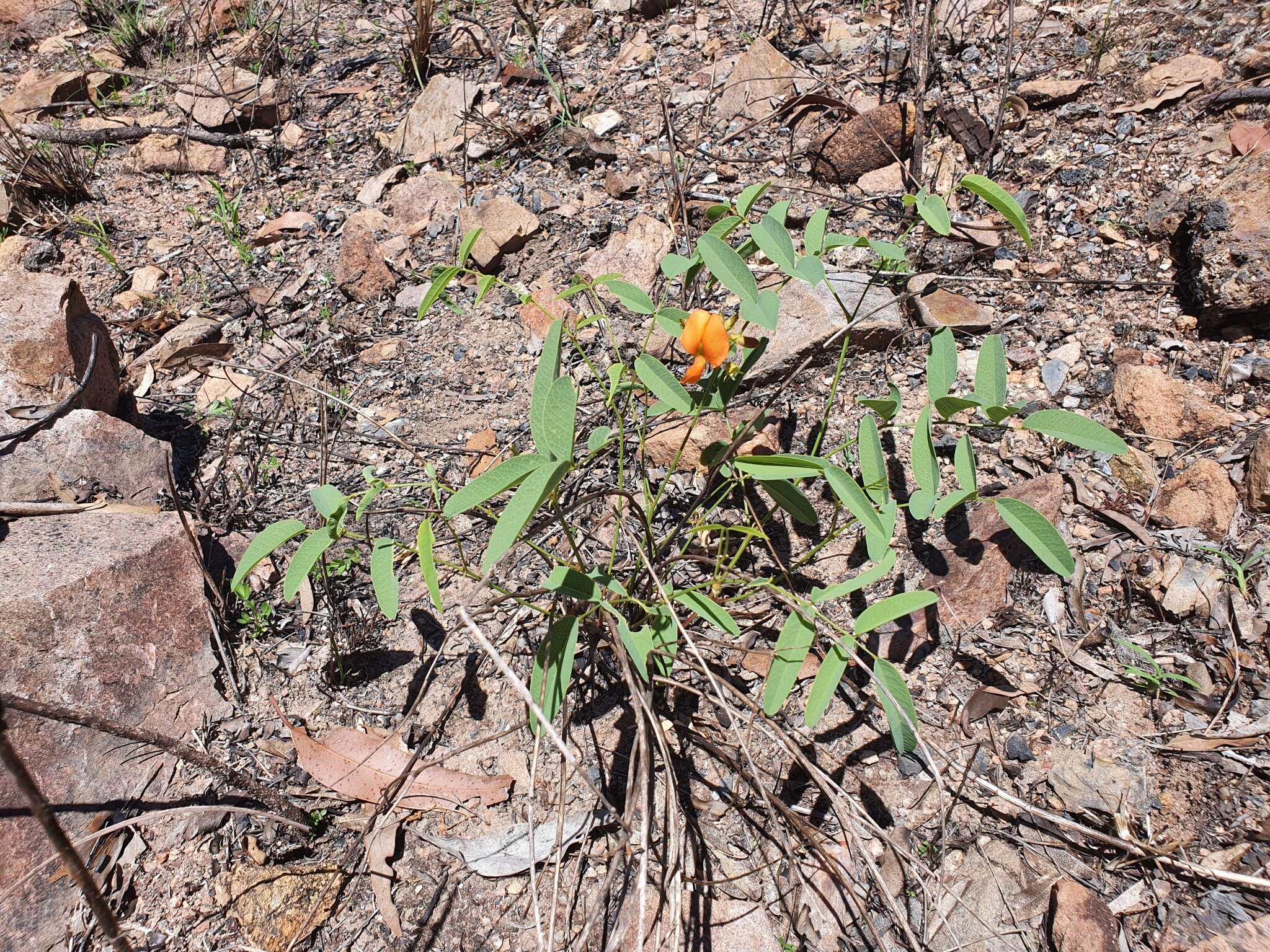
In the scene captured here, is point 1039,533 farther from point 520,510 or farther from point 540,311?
point 540,311

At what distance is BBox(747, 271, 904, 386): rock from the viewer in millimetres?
1996

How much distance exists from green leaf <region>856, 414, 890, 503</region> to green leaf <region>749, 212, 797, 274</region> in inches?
11.6

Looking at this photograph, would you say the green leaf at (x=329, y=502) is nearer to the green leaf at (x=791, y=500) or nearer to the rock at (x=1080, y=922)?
the green leaf at (x=791, y=500)

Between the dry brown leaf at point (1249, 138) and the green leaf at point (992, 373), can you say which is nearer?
the green leaf at point (992, 373)

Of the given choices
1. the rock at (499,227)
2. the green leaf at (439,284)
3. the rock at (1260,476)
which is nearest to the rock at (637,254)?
the rock at (499,227)

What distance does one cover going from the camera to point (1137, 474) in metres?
1.75

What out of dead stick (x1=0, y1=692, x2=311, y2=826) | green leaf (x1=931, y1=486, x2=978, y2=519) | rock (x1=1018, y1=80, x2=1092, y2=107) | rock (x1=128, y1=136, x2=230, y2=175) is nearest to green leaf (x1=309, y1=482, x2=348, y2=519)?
dead stick (x1=0, y1=692, x2=311, y2=826)

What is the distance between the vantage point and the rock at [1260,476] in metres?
1.60

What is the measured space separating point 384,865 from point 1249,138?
8.83ft

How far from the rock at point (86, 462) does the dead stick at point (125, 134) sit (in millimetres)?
1748

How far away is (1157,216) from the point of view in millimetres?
2086

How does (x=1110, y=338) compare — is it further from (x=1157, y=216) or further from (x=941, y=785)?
(x=941, y=785)

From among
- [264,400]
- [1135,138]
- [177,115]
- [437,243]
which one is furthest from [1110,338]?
[177,115]

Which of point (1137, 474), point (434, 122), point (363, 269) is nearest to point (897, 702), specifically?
point (1137, 474)
